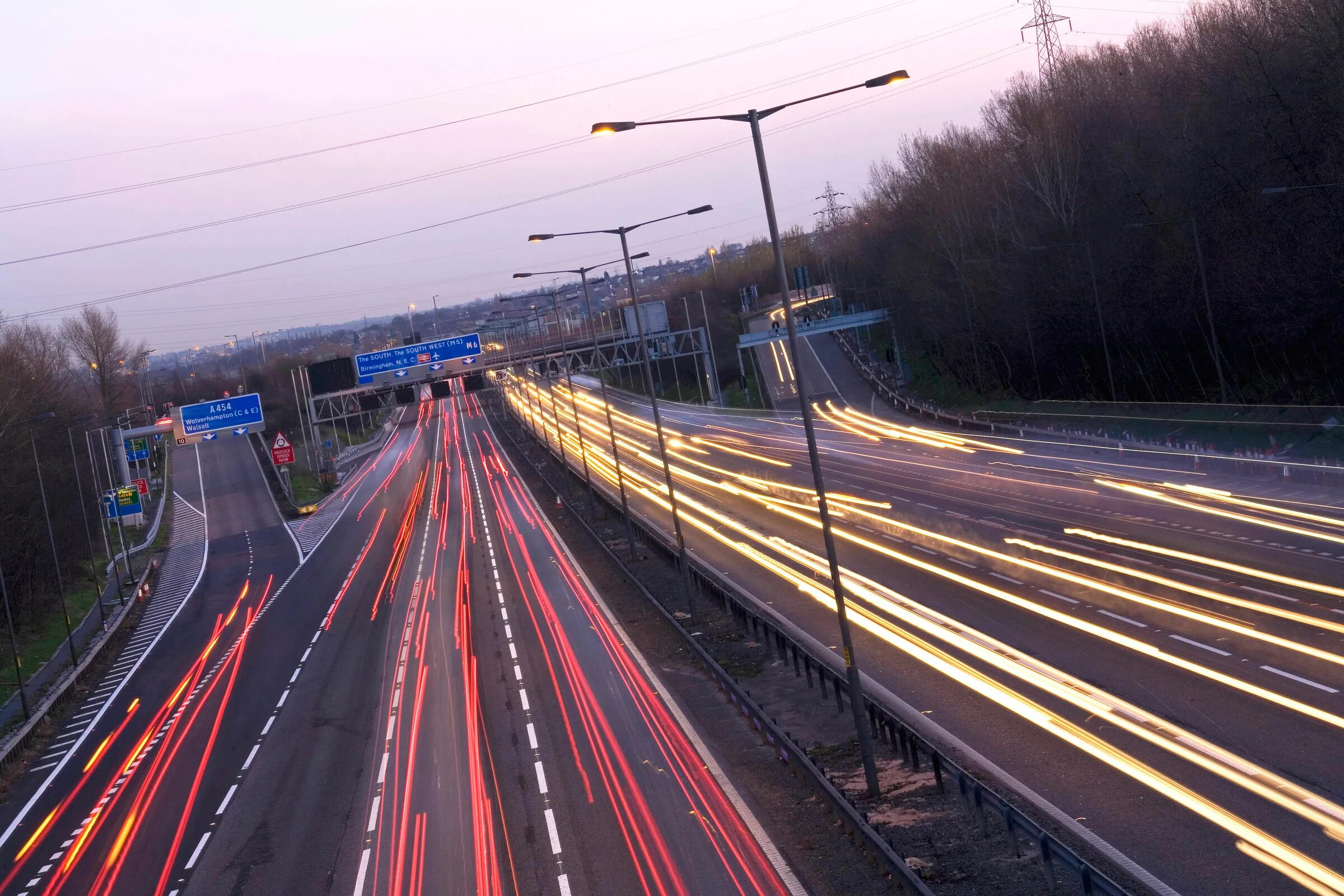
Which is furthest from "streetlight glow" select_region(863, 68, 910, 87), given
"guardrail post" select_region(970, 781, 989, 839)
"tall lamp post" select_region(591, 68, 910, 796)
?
"guardrail post" select_region(970, 781, 989, 839)

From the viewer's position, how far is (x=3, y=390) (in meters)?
44.9

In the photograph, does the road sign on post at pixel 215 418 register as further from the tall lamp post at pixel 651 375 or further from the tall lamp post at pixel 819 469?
the tall lamp post at pixel 819 469

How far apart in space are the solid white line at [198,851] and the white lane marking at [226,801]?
909mm

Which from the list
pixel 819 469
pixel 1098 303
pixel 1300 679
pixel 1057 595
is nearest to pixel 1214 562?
pixel 1057 595

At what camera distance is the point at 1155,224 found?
39.9 m

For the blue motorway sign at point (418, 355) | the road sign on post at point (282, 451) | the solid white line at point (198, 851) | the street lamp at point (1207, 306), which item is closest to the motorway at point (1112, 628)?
the street lamp at point (1207, 306)

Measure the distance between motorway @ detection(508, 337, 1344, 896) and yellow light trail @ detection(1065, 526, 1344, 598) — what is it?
2.5 inches

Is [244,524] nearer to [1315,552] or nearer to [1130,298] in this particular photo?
[1130,298]

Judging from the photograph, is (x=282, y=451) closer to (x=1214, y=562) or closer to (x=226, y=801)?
(x=226, y=801)

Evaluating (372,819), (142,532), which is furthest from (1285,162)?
(142,532)

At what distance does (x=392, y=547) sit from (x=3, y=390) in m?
16.3

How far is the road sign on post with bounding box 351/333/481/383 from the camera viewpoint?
62.3 meters

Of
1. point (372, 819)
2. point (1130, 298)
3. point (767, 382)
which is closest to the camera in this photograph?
point (372, 819)

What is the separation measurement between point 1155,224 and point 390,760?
32682mm
